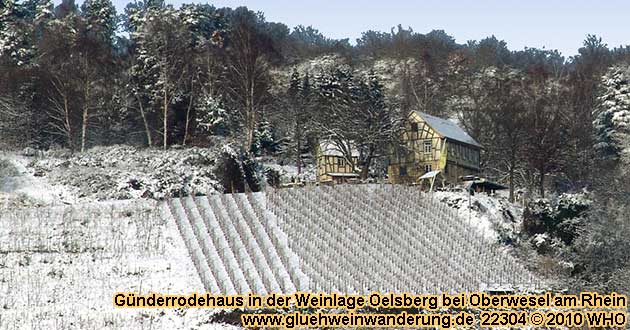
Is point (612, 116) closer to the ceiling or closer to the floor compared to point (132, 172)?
closer to the ceiling

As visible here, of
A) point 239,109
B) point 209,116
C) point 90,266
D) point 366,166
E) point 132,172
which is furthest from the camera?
point 239,109

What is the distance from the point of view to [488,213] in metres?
41.0

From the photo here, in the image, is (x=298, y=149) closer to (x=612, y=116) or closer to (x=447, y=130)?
(x=447, y=130)

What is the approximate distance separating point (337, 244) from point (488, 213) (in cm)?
960

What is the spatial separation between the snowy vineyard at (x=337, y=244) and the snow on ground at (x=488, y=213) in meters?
0.53

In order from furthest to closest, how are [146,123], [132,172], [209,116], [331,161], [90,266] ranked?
[331,161] < [209,116] < [146,123] < [132,172] < [90,266]

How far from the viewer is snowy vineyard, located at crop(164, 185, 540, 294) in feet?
102

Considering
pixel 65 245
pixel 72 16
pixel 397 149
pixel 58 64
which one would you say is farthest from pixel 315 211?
pixel 72 16

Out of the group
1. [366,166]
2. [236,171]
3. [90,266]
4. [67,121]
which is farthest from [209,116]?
[90,266]

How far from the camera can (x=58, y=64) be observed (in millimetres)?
58062

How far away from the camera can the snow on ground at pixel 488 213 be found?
38.7 meters

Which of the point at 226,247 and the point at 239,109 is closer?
the point at 226,247

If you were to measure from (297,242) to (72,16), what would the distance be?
50.4 m

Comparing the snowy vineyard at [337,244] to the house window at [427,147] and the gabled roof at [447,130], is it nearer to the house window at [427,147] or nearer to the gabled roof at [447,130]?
the house window at [427,147]
